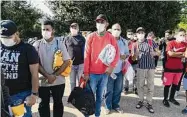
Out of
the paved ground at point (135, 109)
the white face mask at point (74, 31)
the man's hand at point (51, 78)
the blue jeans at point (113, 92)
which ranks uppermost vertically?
the white face mask at point (74, 31)

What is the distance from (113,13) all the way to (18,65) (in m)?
11.7

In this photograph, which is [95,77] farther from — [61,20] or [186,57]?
[61,20]

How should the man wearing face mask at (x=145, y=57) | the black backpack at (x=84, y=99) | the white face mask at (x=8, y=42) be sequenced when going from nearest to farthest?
the white face mask at (x=8, y=42)
the black backpack at (x=84, y=99)
the man wearing face mask at (x=145, y=57)

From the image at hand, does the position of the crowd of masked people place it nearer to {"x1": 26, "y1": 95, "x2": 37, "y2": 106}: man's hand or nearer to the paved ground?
{"x1": 26, "y1": 95, "x2": 37, "y2": 106}: man's hand

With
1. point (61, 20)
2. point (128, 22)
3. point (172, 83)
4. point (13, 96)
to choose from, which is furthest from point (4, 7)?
point (13, 96)

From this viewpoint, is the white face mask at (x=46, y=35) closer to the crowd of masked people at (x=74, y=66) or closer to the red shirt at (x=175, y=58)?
the crowd of masked people at (x=74, y=66)

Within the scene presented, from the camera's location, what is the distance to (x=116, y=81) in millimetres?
6625

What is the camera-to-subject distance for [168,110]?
6.96 m

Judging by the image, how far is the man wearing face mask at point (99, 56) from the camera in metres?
5.29

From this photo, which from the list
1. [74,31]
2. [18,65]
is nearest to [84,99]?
[18,65]

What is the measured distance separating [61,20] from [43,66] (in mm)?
11499

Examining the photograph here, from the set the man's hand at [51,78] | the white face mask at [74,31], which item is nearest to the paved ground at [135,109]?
the white face mask at [74,31]

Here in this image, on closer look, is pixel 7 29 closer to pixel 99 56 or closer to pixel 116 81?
pixel 99 56

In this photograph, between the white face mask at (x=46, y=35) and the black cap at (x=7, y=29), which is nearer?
the black cap at (x=7, y=29)
